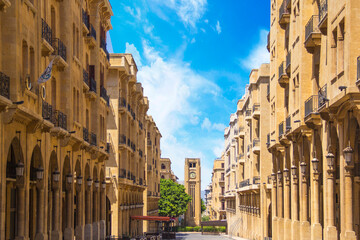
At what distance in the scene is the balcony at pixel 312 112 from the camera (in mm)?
29264

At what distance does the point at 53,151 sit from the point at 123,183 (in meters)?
27.9

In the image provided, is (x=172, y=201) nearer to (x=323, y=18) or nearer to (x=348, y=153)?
(x=323, y=18)

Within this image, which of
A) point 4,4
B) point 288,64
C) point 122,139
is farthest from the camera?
point 122,139

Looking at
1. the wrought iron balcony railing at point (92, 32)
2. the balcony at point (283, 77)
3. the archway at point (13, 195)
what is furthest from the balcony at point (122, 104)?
the archway at point (13, 195)

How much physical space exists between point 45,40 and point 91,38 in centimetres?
1274

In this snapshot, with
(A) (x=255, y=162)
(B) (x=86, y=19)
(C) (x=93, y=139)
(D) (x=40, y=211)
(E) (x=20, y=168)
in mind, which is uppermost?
(B) (x=86, y=19)

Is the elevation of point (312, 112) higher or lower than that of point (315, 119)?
higher

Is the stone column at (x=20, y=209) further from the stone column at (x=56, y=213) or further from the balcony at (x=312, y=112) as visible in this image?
the balcony at (x=312, y=112)

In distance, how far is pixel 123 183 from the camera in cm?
5694

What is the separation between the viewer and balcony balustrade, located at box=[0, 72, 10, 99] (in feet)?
65.4

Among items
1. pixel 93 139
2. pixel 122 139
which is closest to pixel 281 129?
pixel 93 139

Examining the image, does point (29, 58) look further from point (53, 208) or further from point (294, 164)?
point (294, 164)

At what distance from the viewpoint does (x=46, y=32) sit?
2728 centimetres

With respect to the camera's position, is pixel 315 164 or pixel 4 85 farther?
pixel 315 164
